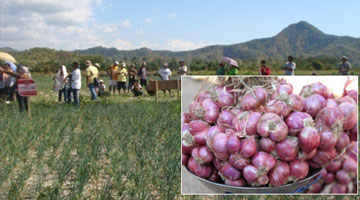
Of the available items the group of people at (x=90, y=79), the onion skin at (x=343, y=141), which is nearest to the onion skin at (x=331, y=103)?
the onion skin at (x=343, y=141)

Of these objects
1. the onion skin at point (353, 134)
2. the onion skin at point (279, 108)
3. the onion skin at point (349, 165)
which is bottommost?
the onion skin at point (349, 165)

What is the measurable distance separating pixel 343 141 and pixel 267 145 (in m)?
0.28

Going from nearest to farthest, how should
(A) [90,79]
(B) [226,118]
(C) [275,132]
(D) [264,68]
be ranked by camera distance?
(C) [275,132] < (B) [226,118] < (D) [264,68] < (A) [90,79]

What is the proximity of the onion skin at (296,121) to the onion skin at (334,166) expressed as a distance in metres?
0.18

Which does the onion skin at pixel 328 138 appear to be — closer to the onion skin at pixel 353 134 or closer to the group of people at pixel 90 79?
the onion skin at pixel 353 134

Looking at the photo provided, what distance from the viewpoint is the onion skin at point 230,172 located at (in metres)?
1.30

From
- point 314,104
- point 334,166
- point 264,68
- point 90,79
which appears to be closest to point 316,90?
point 314,104

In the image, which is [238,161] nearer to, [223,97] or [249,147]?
[249,147]

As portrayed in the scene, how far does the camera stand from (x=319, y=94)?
1.28m

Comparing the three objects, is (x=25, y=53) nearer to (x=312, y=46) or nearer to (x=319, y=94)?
(x=319, y=94)

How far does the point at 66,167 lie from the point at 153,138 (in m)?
1.42

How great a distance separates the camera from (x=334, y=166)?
128 cm

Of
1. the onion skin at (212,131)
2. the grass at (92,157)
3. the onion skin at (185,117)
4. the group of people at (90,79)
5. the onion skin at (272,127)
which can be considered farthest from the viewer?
the group of people at (90,79)

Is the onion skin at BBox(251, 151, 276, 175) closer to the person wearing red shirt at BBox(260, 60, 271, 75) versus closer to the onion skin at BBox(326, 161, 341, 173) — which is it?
the onion skin at BBox(326, 161, 341, 173)
